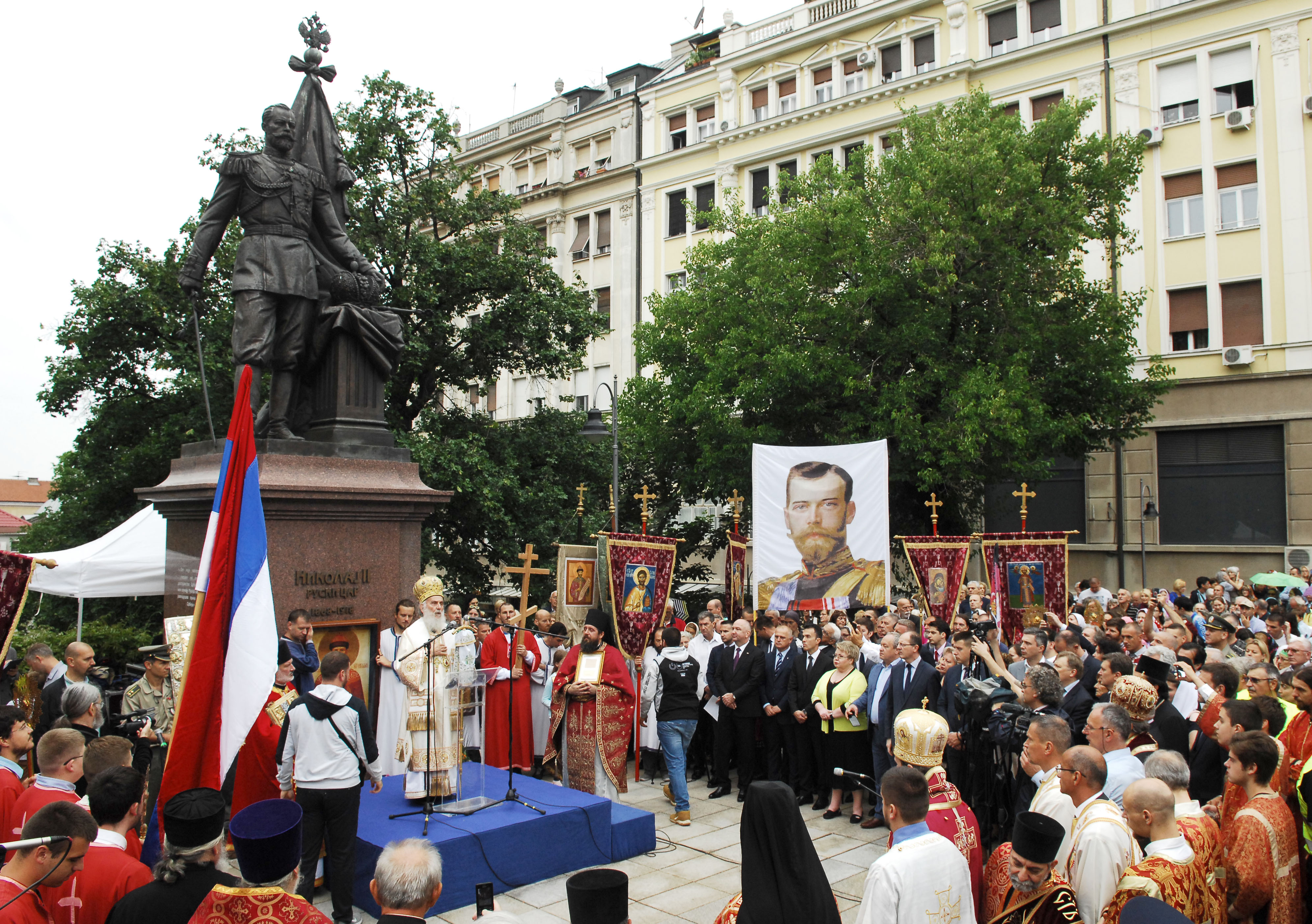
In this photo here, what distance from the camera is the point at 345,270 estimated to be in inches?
408

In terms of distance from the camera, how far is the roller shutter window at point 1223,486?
999 inches

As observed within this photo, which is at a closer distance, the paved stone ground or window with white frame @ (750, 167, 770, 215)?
the paved stone ground

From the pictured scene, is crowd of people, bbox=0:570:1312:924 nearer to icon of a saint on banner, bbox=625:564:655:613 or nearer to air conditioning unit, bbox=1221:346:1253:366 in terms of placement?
icon of a saint on banner, bbox=625:564:655:613

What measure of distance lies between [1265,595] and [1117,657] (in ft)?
50.5

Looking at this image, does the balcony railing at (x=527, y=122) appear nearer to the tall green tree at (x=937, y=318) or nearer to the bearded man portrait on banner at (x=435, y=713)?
the tall green tree at (x=937, y=318)

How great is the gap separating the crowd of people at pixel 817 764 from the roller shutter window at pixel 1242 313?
15.0m

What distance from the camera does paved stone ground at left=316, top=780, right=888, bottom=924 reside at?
705 centimetres

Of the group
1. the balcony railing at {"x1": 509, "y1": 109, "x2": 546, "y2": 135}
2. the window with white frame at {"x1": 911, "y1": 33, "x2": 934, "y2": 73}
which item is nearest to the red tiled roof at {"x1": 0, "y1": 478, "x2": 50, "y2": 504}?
the balcony railing at {"x1": 509, "y1": 109, "x2": 546, "y2": 135}

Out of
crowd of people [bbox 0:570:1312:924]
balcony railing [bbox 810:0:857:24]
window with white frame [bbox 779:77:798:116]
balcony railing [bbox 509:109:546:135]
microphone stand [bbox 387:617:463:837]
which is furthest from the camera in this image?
balcony railing [bbox 509:109:546:135]

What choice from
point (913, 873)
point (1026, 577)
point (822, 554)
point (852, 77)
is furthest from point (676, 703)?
point (852, 77)

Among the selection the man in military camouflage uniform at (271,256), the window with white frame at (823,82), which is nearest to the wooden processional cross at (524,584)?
the man in military camouflage uniform at (271,256)

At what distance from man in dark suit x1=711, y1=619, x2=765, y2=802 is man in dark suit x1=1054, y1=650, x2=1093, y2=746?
11.9 feet

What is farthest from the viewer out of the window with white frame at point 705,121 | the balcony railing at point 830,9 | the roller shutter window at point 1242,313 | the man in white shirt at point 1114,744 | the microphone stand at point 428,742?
the window with white frame at point 705,121

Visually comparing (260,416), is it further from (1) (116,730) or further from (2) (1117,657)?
(2) (1117,657)
